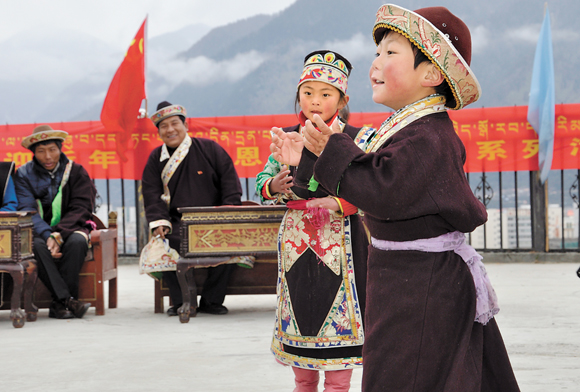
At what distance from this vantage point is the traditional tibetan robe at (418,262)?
1205 mm

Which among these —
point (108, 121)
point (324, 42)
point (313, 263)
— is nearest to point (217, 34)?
point (324, 42)

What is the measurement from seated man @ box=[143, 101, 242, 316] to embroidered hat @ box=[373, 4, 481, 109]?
10.8 ft

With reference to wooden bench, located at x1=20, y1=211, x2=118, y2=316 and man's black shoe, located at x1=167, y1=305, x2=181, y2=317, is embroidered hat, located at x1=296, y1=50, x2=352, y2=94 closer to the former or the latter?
man's black shoe, located at x1=167, y1=305, x2=181, y2=317

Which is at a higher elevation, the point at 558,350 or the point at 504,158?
the point at 504,158

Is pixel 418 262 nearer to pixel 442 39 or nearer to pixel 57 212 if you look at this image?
pixel 442 39

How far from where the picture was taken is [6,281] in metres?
4.57

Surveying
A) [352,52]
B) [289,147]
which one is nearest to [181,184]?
[289,147]

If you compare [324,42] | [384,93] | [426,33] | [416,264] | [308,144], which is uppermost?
[324,42]

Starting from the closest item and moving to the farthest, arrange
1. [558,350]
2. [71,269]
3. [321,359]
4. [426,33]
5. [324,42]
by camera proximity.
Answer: [426,33] < [321,359] < [558,350] < [71,269] < [324,42]

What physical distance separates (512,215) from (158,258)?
4909mm

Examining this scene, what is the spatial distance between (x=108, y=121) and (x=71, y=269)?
274 centimetres

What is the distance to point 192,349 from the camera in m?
3.36

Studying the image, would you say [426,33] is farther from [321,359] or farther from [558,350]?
[558,350]

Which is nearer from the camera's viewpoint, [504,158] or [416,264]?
[416,264]
